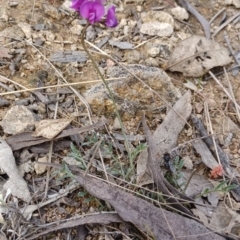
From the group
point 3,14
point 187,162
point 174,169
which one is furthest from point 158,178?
point 3,14

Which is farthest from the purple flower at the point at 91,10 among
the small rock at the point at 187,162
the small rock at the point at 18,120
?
the small rock at the point at 187,162

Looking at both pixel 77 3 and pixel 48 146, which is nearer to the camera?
pixel 77 3

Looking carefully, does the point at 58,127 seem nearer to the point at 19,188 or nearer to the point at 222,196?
the point at 19,188

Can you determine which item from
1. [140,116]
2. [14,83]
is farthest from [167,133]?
[14,83]

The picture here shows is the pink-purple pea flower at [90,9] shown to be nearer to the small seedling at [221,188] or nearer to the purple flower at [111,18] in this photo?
the purple flower at [111,18]

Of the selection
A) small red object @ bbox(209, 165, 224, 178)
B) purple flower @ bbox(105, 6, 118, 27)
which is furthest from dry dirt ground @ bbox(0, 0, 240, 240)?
purple flower @ bbox(105, 6, 118, 27)

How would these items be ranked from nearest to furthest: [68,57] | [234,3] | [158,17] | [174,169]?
[174,169]
[68,57]
[158,17]
[234,3]

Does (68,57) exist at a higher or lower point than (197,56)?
lower

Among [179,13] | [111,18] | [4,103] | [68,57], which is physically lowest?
[4,103]

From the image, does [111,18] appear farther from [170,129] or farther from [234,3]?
[234,3]
